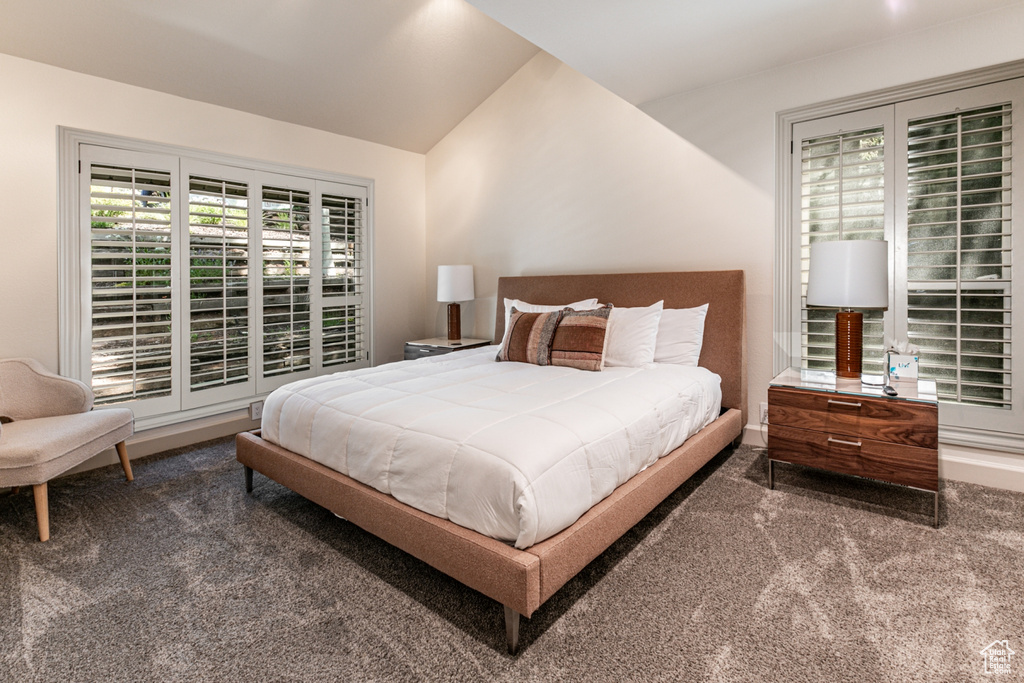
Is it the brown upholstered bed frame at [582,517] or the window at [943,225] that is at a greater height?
the window at [943,225]

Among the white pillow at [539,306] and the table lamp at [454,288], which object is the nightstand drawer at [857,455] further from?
the table lamp at [454,288]

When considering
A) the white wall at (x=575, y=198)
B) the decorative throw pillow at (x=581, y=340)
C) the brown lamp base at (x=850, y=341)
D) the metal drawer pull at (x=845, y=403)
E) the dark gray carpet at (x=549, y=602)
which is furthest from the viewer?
the white wall at (x=575, y=198)

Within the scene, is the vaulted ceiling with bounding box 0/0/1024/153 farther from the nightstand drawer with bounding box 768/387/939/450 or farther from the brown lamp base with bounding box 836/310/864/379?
the nightstand drawer with bounding box 768/387/939/450

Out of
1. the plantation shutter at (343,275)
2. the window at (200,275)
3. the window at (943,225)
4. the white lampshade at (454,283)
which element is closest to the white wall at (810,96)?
the window at (943,225)

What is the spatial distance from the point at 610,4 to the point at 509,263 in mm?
2411

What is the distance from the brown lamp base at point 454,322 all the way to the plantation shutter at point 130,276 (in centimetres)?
214

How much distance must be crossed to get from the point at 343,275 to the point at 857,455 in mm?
3984

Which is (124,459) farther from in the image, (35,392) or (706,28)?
(706,28)

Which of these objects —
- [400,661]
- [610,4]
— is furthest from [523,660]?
[610,4]

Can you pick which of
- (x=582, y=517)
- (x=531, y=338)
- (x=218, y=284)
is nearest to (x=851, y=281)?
(x=531, y=338)

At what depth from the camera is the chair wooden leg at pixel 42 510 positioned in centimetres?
225

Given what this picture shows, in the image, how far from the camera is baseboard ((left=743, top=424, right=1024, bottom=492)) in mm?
2639

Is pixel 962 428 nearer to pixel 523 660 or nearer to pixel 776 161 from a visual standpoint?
pixel 776 161

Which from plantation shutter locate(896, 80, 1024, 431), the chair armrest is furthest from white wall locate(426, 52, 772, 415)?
the chair armrest
